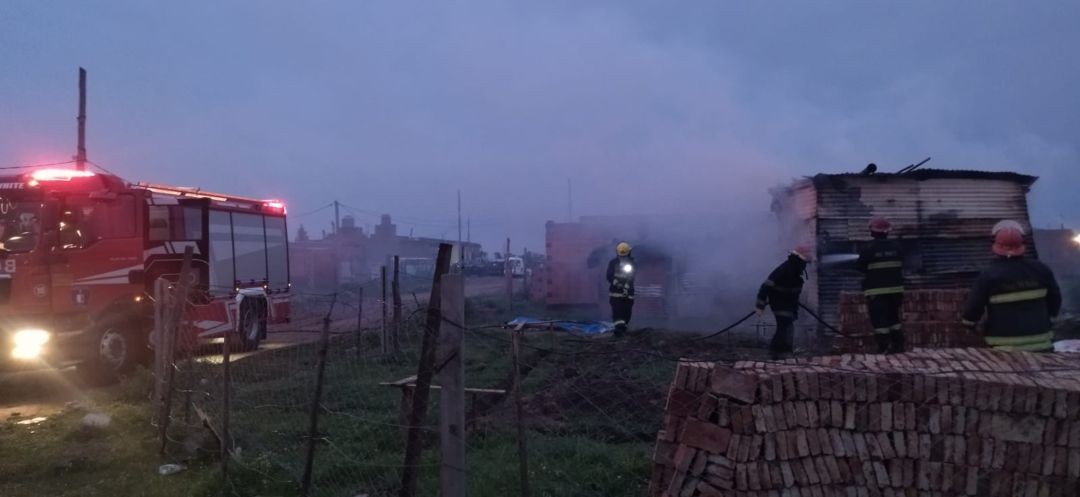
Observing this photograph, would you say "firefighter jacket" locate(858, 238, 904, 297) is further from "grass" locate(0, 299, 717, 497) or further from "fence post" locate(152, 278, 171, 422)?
"fence post" locate(152, 278, 171, 422)

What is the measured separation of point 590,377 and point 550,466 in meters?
2.87

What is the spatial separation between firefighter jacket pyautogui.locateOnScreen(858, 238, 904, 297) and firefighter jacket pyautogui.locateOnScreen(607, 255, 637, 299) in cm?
521

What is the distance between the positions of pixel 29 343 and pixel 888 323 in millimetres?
11304

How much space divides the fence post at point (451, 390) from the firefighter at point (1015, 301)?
4024 millimetres

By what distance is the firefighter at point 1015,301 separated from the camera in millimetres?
5926

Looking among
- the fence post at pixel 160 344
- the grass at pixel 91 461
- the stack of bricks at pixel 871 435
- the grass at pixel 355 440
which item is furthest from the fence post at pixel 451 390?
the fence post at pixel 160 344

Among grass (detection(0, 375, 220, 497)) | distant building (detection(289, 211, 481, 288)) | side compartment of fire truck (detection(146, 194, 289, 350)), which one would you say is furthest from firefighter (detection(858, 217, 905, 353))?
distant building (detection(289, 211, 481, 288))

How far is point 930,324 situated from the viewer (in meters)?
9.24

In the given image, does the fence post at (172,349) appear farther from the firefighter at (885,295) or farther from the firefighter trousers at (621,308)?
the firefighter trousers at (621,308)

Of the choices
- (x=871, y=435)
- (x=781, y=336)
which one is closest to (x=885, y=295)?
(x=781, y=336)

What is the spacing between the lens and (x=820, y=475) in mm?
4129

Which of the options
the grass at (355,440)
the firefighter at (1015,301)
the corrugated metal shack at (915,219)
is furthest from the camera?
the corrugated metal shack at (915,219)

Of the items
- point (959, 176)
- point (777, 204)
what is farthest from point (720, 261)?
point (959, 176)

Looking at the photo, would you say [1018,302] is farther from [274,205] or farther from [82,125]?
[82,125]
